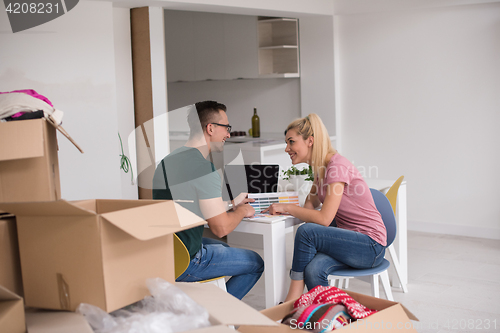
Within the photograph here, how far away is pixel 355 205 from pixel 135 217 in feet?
5.03

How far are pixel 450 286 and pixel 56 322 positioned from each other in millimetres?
2841

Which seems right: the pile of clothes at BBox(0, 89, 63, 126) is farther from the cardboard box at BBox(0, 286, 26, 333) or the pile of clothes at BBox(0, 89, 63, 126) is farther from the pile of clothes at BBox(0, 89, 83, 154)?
the cardboard box at BBox(0, 286, 26, 333)

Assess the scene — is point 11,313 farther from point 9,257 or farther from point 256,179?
point 256,179

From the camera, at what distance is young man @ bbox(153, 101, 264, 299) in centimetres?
218

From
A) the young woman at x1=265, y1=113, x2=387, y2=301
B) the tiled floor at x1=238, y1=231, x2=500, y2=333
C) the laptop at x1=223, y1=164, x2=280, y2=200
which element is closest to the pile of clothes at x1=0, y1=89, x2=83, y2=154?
the young woman at x1=265, y1=113, x2=387, y2=301

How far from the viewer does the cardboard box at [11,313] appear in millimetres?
1084

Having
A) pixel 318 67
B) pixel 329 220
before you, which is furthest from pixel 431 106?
pixel 329 220

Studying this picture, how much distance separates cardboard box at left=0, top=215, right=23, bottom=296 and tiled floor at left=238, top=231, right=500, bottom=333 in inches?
78.6

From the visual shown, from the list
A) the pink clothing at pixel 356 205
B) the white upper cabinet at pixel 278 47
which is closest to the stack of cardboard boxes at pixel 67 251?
the pink clothing at pixel 356 205

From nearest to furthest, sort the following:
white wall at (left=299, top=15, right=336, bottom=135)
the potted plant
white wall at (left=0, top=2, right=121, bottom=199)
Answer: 1. the potted plant
2. white wall at (left=0, top=2, right=121, bottom=199)
3. white wall at (left=299, top=15, right=336, bottom=135)

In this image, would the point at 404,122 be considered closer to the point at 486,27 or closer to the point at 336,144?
the point at 336,144

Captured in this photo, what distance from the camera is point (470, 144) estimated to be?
4617mm

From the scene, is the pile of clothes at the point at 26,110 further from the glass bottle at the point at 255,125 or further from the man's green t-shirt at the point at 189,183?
the glass bottle at the point at 255,125

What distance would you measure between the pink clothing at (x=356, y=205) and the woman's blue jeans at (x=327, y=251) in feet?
0.23
